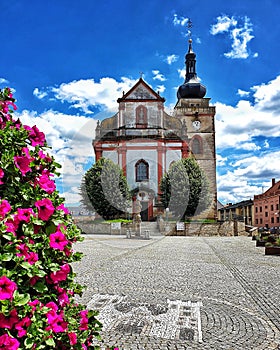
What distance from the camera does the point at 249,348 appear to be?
4234 mm

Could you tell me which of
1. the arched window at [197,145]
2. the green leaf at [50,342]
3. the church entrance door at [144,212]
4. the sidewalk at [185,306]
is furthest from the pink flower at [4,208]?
the arched window at [197,145]

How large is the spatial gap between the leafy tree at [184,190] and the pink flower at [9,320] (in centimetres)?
3429

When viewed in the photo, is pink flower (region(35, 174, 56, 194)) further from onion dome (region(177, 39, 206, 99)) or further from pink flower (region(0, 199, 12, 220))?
onion dome (region(177, 39, 206, 99))

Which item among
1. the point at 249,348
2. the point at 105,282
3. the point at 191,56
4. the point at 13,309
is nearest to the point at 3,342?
the point at 13,309

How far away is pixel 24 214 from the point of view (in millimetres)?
1912

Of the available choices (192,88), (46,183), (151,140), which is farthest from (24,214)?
(192,88)

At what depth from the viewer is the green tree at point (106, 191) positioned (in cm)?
3497

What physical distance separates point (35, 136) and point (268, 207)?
2613 inches

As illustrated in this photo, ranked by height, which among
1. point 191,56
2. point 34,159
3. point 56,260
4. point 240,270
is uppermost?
point 191,56

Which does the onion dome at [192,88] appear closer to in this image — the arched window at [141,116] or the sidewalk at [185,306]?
the arched window at [141,116]

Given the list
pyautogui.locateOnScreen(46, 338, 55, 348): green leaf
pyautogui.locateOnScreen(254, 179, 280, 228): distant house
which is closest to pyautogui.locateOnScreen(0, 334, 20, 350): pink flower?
pyautogui.locateOnScreen(46, 338, 55, 348): green leaf

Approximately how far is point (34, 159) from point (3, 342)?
991mm

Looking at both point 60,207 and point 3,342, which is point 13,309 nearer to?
point 3,342

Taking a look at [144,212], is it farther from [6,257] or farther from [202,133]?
[6,257]
